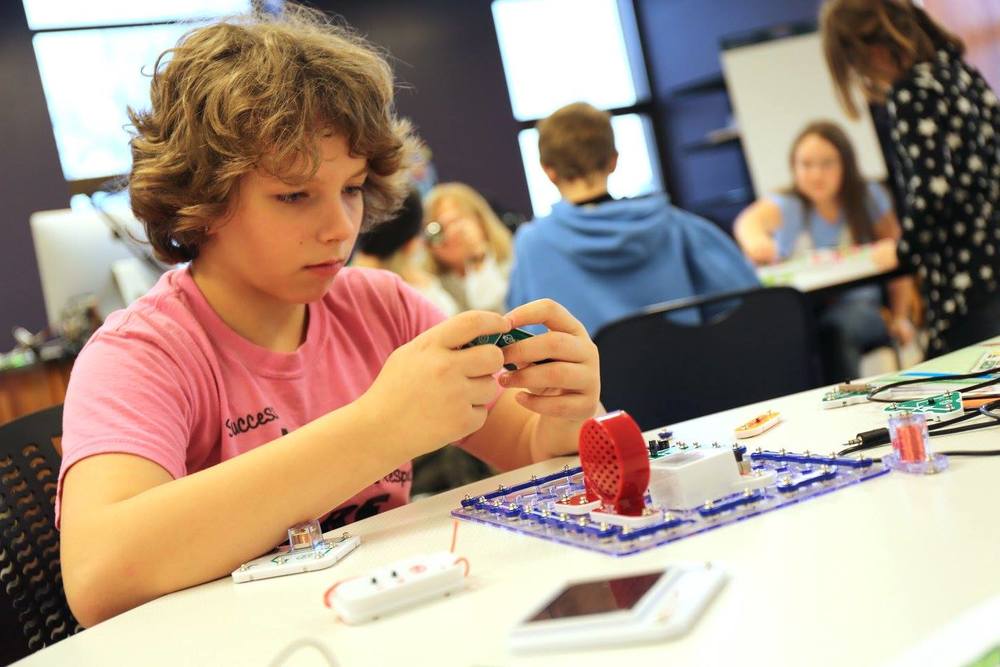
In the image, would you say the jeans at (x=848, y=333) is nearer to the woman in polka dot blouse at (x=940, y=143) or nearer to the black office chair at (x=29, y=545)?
the woman in polka dot blouse at (x=940, y=143)

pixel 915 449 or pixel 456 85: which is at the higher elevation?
pixel 456 85

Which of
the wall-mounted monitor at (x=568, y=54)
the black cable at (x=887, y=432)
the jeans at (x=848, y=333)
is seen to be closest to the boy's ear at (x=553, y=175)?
the jeans at (x=848, y=333)

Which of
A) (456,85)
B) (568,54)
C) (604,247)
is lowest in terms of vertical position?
(604,247)

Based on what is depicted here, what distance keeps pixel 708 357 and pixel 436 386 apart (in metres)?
0.94

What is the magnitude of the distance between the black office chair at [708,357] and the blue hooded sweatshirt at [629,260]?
66 cm

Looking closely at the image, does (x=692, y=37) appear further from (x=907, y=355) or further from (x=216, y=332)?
(x=216, y=332)

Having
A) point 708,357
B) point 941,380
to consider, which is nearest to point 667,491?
point 941,380

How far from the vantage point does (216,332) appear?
3.68ft

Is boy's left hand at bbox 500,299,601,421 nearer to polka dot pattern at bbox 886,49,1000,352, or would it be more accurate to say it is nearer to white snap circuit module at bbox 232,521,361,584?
white snap circuit module at bbox 232,521,361,584

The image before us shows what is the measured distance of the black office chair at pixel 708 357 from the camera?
5.39ft

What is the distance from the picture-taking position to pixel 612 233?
2430 mm

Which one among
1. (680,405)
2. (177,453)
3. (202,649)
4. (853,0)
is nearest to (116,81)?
(853,0)

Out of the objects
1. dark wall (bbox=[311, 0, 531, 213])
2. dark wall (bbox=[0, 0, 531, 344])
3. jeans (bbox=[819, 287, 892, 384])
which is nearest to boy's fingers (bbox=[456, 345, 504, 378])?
jeans (bbox=[819, 287, 892, 384])

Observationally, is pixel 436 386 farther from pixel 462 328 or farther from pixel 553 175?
pixel 553 175
